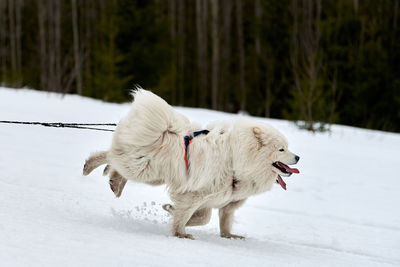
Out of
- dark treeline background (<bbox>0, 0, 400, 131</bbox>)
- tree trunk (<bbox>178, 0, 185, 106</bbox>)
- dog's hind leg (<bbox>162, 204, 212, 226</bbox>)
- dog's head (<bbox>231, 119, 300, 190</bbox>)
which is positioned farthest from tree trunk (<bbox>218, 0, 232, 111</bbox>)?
dog's head (<bbox>231, 119, 300, 190</bbox>)

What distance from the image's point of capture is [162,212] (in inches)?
239

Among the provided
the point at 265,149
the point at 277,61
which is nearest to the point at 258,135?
the point at 265,149

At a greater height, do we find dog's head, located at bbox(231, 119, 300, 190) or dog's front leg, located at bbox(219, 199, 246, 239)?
dog's head, located at bbox(231, 119, 300, 190)

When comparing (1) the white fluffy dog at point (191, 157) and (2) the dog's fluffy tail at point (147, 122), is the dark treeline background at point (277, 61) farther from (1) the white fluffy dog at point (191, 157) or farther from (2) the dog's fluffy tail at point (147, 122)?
(2) the dog's fluffy tail at point (147, 122)

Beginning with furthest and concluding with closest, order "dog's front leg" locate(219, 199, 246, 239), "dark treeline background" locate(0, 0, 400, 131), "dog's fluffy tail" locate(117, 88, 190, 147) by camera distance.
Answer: "dark treeline background" locate(0, 0, 400, 131), "dog's front leg" locate(219, 199, 246, 239), "dog's fluffy tail" locate(117, 88, 190, 147)

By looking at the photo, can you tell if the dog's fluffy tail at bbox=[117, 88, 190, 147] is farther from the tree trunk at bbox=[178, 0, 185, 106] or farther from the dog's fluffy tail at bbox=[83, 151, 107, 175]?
the tree trunk at bbox=[178, 0, 185, 106]

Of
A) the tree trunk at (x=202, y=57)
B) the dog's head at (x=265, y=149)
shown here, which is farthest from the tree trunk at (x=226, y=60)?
the dog's head at (x=265, y=149)

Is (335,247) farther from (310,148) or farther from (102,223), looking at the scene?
(310,148)

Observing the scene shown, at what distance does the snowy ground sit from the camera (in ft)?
11.5

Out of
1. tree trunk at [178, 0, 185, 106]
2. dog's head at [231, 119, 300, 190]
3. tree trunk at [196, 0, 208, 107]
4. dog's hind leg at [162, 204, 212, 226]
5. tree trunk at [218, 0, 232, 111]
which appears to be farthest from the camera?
tree trunk at [178, 0, 185, 106]

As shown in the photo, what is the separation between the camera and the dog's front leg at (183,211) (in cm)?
449

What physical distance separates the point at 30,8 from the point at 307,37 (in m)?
25.6

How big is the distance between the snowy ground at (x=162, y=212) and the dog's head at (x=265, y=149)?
0.82m

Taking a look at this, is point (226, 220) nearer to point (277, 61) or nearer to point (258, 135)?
point (258, 135)
